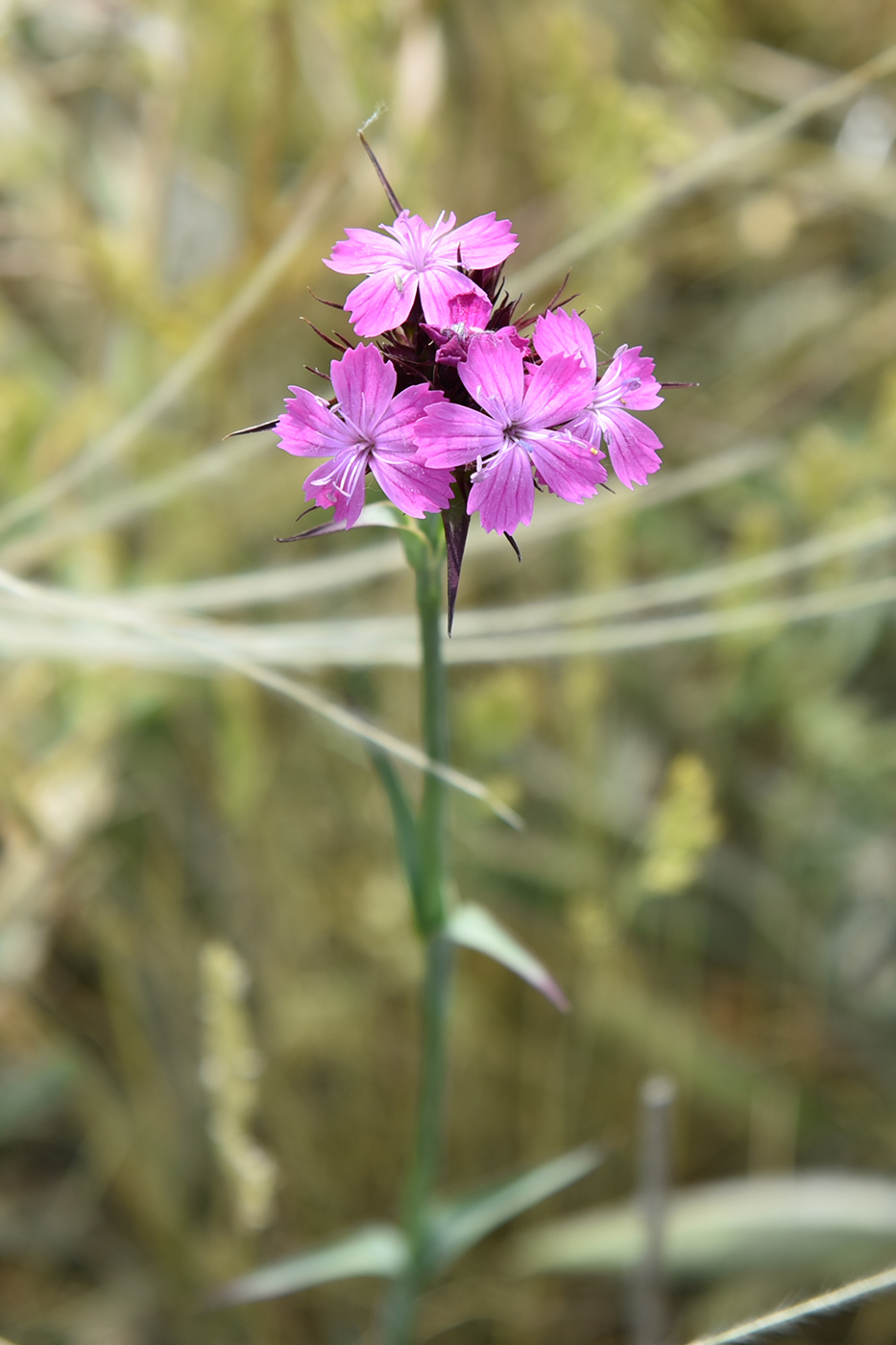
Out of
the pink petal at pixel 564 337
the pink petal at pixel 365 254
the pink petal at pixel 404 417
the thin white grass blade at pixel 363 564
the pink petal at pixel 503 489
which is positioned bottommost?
the pink petal at pixel 503 489

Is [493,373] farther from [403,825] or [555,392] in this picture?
[403,825]

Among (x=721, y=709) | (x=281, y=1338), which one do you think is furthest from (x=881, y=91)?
(x=281, y=1338)

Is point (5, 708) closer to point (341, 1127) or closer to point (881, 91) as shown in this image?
point (341, 1127)

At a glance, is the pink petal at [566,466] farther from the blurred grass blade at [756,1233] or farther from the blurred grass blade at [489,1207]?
the blurred grass blade at [756,1233]

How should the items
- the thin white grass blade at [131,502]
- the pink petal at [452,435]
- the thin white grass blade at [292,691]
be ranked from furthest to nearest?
the thin white grass blade at [131,502], the thin white grass blade at [292,691], the pink petal at [452,435]

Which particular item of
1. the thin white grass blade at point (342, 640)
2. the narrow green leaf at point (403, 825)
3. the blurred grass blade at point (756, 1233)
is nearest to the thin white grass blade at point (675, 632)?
the thin white grass blade at point (342, 640)

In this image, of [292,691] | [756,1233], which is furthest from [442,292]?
[756,1233]

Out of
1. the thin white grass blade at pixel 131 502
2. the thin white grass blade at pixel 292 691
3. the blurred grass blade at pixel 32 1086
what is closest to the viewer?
the thin white grass blade at pixel 292 691

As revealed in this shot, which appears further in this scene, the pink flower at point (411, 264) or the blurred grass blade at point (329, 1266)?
the blurred grass blade at point (329, 1266)
